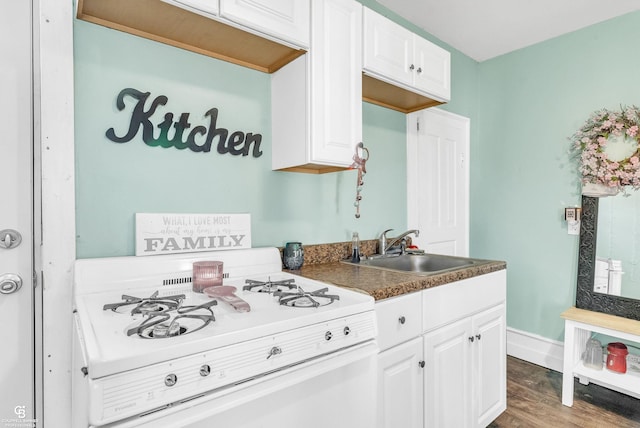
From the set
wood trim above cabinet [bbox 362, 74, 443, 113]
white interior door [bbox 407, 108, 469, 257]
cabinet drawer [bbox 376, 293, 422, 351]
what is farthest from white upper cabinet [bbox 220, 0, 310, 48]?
white interior door [bbox 407, 108, 469, 257]

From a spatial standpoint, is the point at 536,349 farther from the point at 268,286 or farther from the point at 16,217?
the point at 16,217

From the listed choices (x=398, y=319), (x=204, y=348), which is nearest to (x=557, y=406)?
(x=398, y=319)

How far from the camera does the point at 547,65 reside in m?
2.77

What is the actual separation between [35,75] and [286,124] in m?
0.95

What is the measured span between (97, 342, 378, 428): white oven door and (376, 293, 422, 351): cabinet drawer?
207 mm

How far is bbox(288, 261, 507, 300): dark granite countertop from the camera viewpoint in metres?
1.31

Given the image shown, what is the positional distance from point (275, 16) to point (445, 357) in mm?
1686

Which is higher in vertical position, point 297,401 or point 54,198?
point 54,198

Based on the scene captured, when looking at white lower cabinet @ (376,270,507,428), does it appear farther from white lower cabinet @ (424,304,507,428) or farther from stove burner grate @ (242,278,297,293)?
stove burner grate @ (242,278,297,293)

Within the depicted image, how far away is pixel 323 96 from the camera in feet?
5.07

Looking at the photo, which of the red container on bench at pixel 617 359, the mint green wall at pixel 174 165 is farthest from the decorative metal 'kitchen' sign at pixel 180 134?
the red container on bench at pixel 617 359

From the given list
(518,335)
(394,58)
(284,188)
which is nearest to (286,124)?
(284,188)

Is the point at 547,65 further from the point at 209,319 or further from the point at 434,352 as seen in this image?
the point at 209,319

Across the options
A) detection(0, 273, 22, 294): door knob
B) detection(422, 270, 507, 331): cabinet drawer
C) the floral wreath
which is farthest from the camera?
the floral wreath
